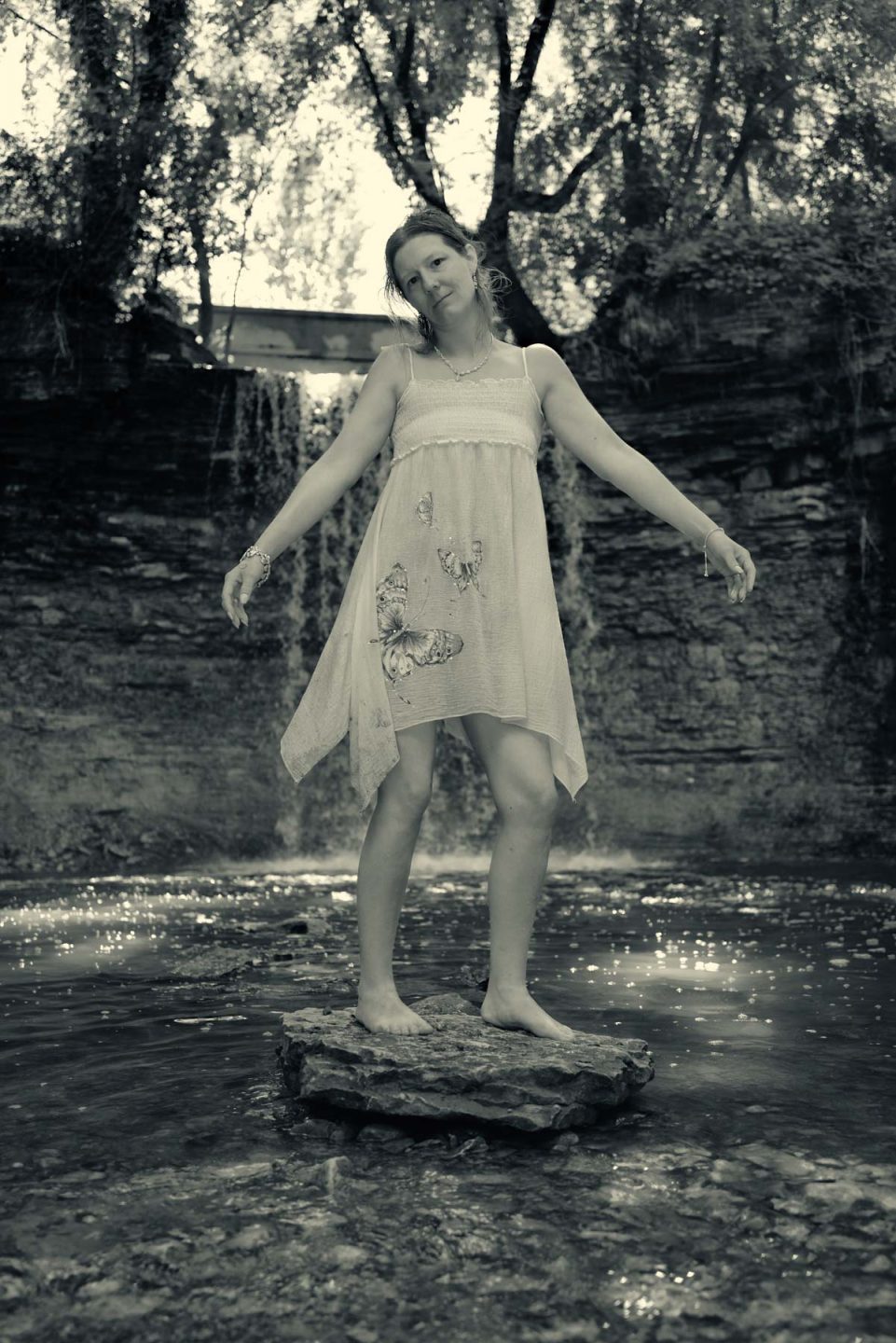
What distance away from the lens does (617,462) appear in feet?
11.1

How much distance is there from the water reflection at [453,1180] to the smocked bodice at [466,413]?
62.1 inches

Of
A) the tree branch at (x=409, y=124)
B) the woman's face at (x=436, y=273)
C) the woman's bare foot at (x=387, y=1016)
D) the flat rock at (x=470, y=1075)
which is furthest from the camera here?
the tree branch at (x=409, y=124)

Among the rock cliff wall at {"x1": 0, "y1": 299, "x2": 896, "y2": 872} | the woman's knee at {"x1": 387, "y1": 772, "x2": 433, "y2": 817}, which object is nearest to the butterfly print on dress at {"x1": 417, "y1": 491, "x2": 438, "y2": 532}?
the woman's knee at {"x1": 387, "y1": 772, "x2": 433, "y2": 817}

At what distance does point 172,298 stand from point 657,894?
33.2 ft

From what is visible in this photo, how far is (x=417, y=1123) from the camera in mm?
2754

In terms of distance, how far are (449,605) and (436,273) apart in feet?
2.74

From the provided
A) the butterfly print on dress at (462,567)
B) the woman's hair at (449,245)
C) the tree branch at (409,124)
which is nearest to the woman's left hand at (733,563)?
the butterfly print on dress at (462,567)

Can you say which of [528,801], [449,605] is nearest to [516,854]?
[528,801]

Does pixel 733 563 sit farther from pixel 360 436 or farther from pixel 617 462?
pixel 360 436

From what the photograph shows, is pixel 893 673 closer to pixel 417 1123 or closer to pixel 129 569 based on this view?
pixel 129 569

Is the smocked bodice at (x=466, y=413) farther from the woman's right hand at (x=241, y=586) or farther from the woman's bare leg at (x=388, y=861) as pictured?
the woman's bare leg at (x=388, y=861)

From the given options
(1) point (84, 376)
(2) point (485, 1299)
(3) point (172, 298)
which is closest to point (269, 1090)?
(2) point (485, 1299)

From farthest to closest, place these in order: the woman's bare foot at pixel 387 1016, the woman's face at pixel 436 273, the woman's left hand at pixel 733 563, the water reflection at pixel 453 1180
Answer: the woman's face at pixel 436 273 < the woman's left hand at pixel 733 563 < the woman's bare foot at pixel 387 1016 < the water reflection at pixel 453 1180

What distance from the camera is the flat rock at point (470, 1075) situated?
8.94 ft
